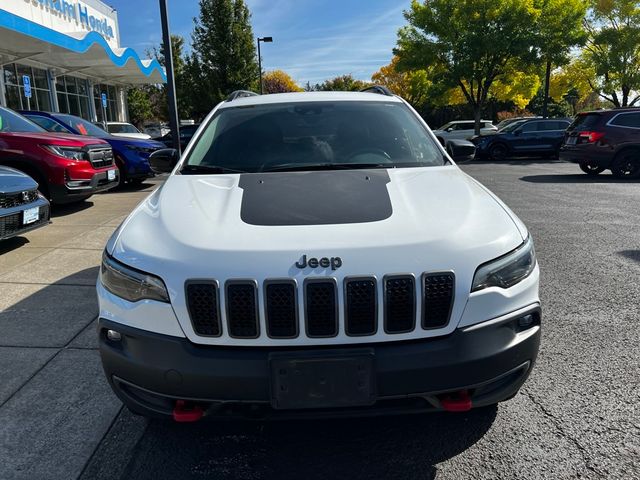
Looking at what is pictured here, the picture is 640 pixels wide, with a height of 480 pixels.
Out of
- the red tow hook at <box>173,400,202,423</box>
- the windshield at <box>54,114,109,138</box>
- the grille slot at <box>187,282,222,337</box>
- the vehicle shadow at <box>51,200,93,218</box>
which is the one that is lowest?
the vehicle shadow at <box>51,200,93,218</box>

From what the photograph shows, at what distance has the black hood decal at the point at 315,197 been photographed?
226cm

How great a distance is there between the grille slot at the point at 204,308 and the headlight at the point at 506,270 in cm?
101

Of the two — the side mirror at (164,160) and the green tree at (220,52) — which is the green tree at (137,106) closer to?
the green tree at (220,52)

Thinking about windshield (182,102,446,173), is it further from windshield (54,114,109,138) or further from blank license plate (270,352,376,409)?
windshield (54,114,109,138)

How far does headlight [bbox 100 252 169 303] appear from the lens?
6.66 feet

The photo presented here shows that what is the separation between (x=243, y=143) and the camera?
3.36m

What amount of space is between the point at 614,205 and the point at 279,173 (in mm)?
7737

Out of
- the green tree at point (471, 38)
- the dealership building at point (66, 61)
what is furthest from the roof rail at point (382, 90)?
the green tree at point (471, 38)

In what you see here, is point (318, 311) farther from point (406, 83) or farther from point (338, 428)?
point (406, 83)

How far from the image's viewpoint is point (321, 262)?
196 cm

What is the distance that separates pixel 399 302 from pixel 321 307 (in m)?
0.30

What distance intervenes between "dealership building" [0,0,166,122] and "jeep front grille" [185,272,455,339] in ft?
54.5

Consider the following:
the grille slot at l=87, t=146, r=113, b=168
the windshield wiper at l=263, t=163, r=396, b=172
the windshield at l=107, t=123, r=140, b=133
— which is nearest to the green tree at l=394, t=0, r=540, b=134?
the windshield at l=107, t=123, r=140, b=133

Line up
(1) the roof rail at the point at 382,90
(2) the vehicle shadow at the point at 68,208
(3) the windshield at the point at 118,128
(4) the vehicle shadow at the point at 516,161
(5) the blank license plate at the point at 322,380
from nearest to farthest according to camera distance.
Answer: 1. (5) the blank license plate at the point at 322,380
2. (1) the roof rail at the point at 382,90
3. (2) the vehicle shadow at the point at 68,208
4. (3) the windshield at the point at 118,128
5. (4) the vehicle shadow at the point at 516,161
